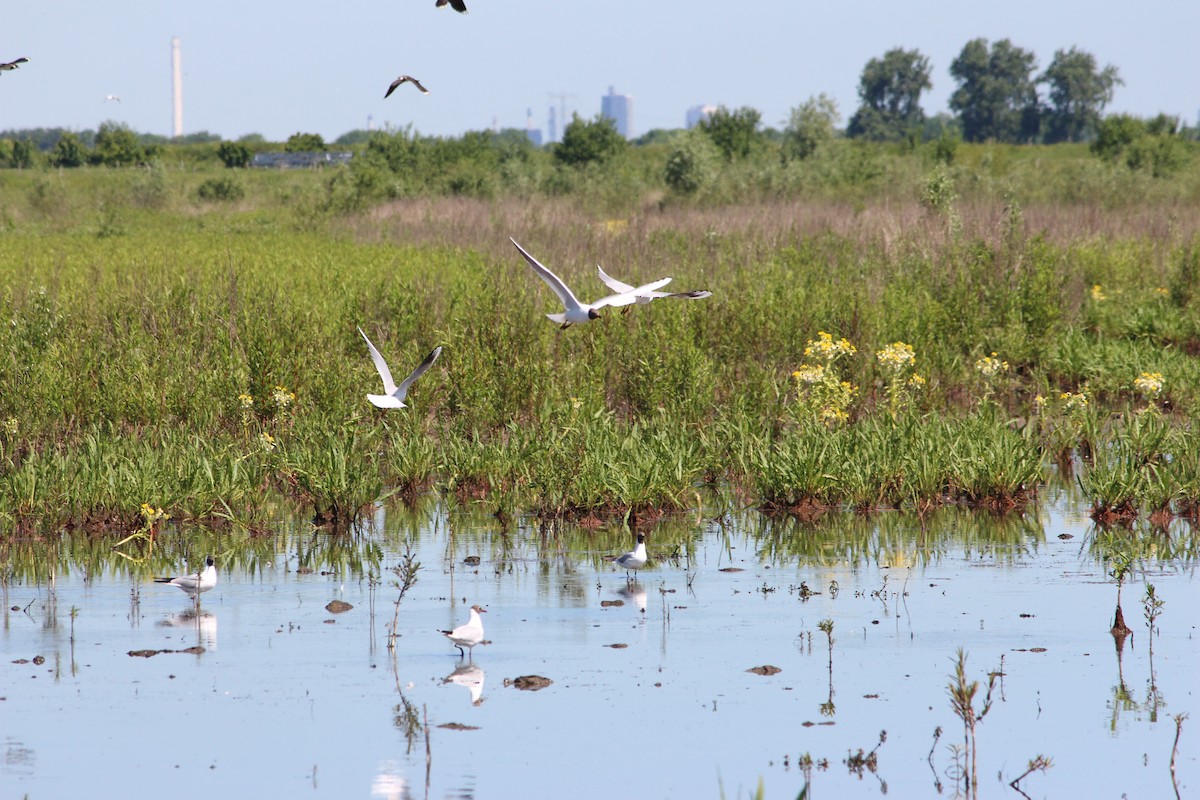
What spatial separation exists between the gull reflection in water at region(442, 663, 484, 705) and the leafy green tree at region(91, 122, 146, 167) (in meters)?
68.5

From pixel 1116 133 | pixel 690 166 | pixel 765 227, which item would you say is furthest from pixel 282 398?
pixel 1116 133

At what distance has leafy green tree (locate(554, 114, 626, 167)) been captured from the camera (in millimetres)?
53559

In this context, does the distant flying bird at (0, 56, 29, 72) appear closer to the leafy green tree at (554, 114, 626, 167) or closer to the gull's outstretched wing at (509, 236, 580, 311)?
the gull's outstretched wing at (509, 236, 580, 311)

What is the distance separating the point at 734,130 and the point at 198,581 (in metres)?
48.0

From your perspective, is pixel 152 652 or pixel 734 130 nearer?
pixel 152 652

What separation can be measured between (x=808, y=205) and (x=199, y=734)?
73.9 feet

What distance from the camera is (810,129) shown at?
4562cm

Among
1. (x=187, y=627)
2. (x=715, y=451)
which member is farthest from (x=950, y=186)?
(x=187, y=627)

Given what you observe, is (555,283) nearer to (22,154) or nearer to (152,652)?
(152,652)

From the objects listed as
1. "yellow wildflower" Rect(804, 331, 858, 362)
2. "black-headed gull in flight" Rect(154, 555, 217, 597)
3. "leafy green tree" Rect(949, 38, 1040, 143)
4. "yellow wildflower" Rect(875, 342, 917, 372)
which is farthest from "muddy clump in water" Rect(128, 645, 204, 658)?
"leafy green tree" Rect(949, 38, 1040, 143)

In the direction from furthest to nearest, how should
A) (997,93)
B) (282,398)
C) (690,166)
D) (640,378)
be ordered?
(997,93) < (690,166) < (640,378) < (282,398)

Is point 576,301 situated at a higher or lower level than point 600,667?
higher

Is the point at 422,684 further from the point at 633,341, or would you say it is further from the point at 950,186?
the point at 950,186

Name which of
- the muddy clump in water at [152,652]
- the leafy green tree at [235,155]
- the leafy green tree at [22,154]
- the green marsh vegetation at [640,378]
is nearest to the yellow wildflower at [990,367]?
the green marsh vegetation at [640,378]
